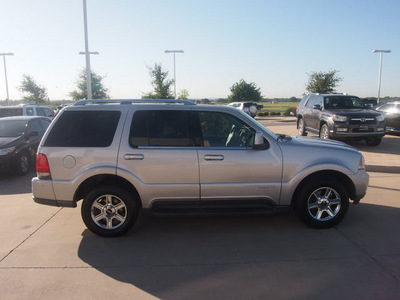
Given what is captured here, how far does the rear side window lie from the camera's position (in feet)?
13.4

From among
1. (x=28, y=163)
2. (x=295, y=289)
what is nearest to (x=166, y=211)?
(x=295, y=289)

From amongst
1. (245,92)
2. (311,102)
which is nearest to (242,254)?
(311,102)

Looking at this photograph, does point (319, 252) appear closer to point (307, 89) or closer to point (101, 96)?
point (307, 89)

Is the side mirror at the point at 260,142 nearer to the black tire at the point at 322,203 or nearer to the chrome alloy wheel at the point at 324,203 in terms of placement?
the black tire at the point at 322,203

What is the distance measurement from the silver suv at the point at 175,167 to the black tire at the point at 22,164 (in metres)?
4.26

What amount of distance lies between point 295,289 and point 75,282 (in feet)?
7.31

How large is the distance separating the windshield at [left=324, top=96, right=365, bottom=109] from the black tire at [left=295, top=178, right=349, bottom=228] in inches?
312

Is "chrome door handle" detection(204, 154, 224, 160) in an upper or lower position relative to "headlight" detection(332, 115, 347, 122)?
lower

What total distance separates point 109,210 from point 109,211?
0.01 meters

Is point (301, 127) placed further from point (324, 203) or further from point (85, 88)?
point (85, 88)

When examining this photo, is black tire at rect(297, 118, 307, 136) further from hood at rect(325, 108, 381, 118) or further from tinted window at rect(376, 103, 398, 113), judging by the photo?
tinted window at rect(376, 103, 398, 113)

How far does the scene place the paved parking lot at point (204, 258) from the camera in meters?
2.97

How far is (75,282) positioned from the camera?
3.14 metres

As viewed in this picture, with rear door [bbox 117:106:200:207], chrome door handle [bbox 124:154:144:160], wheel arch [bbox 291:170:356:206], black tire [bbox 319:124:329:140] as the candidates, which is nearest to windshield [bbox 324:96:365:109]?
black tire [bbox 319:124:329:140]
